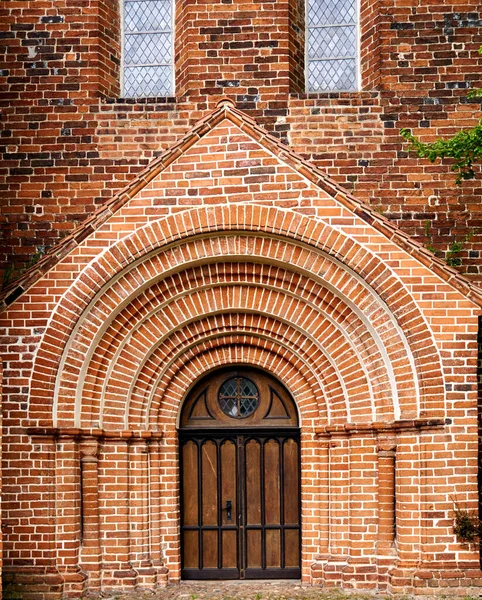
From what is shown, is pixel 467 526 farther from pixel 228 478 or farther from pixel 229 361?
pixel 229 361

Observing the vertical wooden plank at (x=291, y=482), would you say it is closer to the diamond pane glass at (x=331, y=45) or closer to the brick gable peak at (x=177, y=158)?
the brick gable peak at (x=177, y=158)

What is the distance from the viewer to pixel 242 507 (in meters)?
11.3

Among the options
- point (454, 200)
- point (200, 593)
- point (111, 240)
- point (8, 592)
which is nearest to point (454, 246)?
point (454, 200)

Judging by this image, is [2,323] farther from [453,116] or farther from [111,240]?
[453,116]

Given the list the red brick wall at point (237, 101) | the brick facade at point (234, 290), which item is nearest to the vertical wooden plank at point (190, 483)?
the brick facade at point (234, 290)

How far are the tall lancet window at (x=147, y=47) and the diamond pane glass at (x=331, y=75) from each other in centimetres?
178

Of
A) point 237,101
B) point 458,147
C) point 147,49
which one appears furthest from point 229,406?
point 147,49

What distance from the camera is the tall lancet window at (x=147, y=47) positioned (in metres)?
12.4

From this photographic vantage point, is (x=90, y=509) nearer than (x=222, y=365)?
Yes

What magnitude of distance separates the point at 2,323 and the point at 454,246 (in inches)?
205

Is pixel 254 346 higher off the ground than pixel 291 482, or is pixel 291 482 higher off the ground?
pixel 254 346

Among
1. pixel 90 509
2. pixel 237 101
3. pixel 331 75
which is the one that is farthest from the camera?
pixel 331 75

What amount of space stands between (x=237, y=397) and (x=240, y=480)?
0.96 metres

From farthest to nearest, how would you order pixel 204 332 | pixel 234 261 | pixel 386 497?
1. pixel 204 332
2. pixel 234 261
3. pixel 386 497
